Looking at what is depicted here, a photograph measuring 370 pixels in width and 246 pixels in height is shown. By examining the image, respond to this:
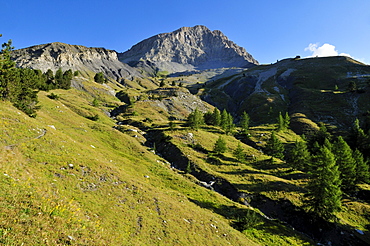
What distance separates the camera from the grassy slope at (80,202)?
10.7m

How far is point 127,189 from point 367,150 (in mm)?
86235

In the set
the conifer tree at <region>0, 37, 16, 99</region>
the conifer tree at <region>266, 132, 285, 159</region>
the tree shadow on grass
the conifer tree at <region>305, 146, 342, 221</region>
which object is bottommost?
the tree shadow on grass

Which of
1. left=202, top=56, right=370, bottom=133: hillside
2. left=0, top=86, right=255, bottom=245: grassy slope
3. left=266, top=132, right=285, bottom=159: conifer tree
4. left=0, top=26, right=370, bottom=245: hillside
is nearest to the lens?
left=0, top=86, right=255, bottom=245: grassy slope

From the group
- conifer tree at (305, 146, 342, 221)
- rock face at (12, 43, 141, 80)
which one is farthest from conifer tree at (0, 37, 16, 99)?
rock face at (12, 43, 141, 80)

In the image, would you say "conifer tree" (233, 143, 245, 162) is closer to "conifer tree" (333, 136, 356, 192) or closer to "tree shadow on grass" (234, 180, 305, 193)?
"tree shadow on grass" (234, 180, 305, 193)

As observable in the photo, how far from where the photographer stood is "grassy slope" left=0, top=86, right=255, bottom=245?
10.7m

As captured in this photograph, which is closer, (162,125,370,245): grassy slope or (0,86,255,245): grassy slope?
(0,86,255,245): grassy slope

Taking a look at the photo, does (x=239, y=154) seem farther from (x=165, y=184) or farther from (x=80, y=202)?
(x=80, y=202)

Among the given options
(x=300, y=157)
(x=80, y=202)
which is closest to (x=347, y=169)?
(x=300, y=157)

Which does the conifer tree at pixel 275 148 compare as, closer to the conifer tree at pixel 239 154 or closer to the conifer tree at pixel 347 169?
the conifer tree at pixel 239 154

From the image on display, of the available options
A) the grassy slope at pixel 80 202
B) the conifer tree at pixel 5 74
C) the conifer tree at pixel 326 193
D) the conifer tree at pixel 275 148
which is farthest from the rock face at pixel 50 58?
the conifer tree at pixel 326 193

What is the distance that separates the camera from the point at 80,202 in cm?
1881

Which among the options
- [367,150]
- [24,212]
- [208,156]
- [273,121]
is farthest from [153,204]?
[273,121]

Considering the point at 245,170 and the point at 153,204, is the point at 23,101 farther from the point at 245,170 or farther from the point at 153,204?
the point at 245,170
